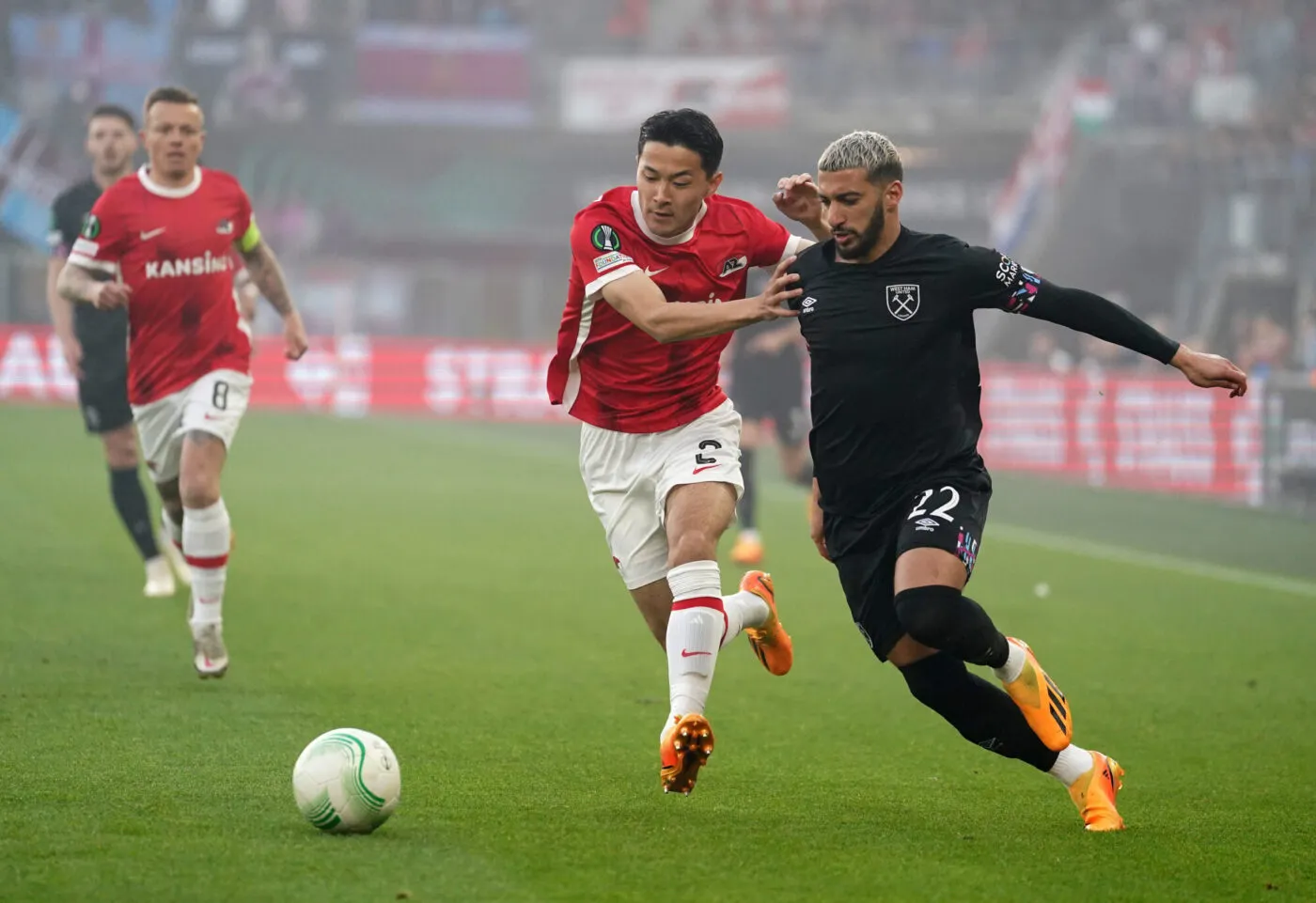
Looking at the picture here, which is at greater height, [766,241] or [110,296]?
[766,241]

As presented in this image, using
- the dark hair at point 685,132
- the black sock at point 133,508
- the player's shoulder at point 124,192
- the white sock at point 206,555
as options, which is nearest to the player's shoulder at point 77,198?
the black sock at point 133,508

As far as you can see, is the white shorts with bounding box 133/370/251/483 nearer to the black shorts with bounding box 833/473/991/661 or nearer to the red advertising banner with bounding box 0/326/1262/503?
the black shorts with bounding box 833/473/991/661

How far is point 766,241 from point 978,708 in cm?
172

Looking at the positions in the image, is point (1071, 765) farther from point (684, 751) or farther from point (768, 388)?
point (768, 388)

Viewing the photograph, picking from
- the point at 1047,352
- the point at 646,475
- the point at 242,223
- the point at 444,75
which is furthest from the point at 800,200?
the point at 444,75

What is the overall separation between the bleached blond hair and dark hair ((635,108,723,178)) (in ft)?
1.45

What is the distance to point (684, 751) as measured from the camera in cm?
532

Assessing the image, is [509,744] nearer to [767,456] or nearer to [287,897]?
[287,897]

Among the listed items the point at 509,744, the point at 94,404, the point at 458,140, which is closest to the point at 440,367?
the point at 458,140

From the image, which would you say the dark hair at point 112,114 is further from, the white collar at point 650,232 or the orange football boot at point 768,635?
the orange football boot at point 768,635

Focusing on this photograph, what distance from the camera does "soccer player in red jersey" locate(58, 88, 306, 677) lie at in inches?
313

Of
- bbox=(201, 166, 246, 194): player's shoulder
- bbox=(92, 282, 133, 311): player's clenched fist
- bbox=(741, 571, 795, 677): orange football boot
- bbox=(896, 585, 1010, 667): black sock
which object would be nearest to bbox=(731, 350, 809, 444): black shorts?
bbox=(201, 166, 246, 194): player's shoulder

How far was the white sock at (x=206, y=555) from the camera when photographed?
786 cm

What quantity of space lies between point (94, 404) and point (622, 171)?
25.3 meters
